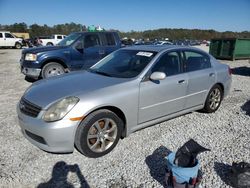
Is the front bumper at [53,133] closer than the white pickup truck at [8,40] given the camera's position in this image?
Yes

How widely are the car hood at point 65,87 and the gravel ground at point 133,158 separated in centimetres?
82

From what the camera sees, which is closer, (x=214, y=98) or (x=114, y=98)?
(x=114, y=98)

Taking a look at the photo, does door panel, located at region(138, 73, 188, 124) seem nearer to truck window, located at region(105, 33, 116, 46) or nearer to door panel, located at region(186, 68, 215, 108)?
door panel, located at region(186, 68, 215, 108)

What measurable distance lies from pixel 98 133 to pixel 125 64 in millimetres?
1432

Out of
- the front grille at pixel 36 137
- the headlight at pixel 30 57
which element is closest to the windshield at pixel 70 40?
the headlight at pixel 30 57

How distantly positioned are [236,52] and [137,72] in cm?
1464

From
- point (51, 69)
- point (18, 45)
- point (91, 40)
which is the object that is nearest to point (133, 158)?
point (51, 69)

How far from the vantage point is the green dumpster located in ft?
52.6

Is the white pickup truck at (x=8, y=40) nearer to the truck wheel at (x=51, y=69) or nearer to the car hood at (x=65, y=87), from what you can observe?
the truck wheel at (x=51, y=69)

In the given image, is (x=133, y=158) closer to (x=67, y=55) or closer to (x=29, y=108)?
(x=29, y=108)

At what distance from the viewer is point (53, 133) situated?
2.98 meters

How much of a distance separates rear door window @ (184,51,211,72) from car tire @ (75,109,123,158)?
73.2 inches

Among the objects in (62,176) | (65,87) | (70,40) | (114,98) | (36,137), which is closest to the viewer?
(62,176)

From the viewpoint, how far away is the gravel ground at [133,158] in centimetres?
287
